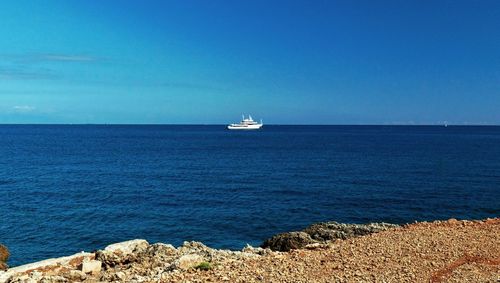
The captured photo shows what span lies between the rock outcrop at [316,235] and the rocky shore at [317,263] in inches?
137

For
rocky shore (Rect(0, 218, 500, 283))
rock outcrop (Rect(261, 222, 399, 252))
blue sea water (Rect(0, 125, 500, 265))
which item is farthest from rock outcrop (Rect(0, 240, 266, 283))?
blue sea water (Rect(0, 125, 500, 265))

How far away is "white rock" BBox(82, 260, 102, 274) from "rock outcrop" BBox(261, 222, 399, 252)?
9.64 metres

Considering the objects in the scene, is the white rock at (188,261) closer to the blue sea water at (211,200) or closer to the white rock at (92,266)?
the white rock at (92,266)

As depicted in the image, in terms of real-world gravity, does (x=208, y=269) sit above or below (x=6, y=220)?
above

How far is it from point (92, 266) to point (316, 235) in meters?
12.6

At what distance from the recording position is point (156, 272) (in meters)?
15.1

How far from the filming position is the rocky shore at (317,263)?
46.2ft

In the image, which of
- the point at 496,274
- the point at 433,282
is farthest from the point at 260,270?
the point at 496,274

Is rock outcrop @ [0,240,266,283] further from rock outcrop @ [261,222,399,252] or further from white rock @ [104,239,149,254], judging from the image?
rock outcrop @ [261,222,399,252]

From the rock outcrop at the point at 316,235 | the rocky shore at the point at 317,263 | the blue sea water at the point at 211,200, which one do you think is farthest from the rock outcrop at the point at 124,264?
the blue sea water at the point at 211,200

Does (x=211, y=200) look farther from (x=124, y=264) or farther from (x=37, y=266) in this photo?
(x=37, y=266)

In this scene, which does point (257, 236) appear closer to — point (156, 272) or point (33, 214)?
point (156, 272)

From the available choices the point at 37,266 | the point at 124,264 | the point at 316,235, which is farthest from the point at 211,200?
the point at 37,266

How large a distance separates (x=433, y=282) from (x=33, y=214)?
36.4 metres
